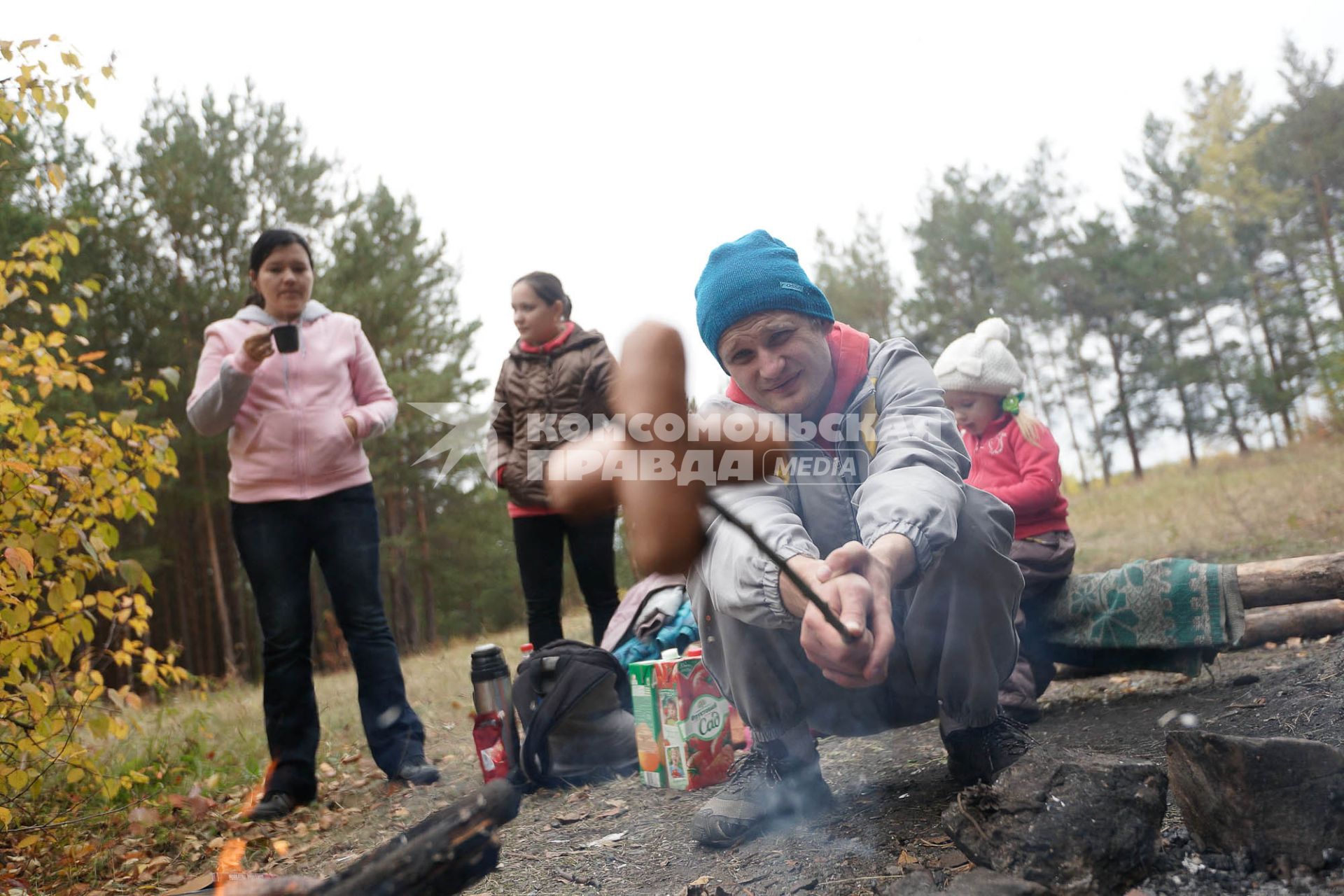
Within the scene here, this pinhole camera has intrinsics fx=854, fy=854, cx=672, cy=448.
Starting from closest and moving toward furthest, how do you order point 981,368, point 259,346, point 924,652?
point 924,652, point 259,346, point 981,368

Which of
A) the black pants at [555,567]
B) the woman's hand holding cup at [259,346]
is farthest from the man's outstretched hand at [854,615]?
the black pants at [555,567]

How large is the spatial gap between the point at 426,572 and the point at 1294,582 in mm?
15440

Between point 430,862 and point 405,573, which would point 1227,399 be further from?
point 430,862

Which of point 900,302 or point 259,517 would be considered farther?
point 900,302

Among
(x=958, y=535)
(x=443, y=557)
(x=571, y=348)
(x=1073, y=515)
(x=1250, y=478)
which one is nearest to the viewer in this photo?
(x=958, y=535)

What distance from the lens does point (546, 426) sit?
262cm

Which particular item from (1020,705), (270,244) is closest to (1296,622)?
(1020,705)

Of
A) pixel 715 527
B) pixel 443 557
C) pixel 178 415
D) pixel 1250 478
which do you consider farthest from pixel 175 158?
pixel 1250 478

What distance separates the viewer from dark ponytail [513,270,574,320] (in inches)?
120

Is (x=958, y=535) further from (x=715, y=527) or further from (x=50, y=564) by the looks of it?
(x=50, y=564)

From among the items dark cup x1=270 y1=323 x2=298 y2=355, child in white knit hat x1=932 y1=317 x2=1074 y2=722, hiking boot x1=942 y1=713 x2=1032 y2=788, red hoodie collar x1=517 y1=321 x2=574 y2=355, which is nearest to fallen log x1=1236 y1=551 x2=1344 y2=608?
child in white knit hat x1=932 y1=317 x2=1074 y2=722

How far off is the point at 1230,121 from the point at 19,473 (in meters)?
27.1

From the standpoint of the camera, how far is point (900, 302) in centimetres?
1938

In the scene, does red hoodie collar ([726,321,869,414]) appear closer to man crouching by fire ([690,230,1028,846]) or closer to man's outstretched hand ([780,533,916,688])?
man crouching by fire ([690,230,1028,846])
